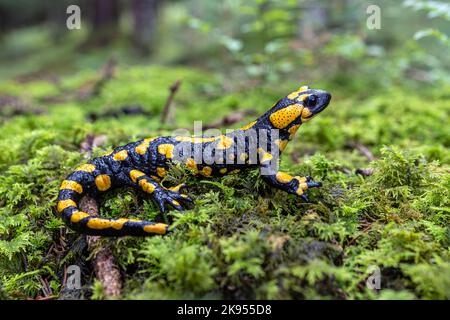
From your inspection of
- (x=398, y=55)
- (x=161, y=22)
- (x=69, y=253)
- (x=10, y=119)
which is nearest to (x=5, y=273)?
(x=69, y=253)

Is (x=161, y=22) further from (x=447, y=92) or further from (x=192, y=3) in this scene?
(x=447, y=92)

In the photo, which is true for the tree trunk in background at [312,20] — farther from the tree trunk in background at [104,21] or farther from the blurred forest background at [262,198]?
the tree trunk in background at [104,21]

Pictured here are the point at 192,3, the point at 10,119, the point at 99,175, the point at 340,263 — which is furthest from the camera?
the point at 192,3

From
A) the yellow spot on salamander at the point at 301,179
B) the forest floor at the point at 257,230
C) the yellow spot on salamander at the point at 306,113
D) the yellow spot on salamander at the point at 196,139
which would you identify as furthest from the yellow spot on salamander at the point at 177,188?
the yellow spot on salamander at the point at 306,113

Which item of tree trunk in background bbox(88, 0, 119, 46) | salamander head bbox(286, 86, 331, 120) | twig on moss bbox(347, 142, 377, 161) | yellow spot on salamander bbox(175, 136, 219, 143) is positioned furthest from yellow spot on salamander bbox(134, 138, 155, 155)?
tree trunk in background bbox(88, 0, 119, 46)

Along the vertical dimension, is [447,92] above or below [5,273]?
above

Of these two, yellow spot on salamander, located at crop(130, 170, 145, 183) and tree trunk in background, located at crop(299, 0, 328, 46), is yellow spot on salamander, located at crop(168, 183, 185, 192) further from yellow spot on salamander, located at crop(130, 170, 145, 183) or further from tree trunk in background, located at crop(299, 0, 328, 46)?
tree trunk in background, located at crop(299, 0, 328, 46)

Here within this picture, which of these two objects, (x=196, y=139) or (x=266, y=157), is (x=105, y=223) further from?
(x=266, y=157)

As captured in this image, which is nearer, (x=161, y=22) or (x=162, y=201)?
(x=162, y=201)
